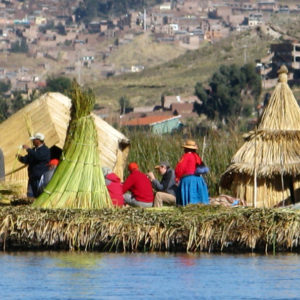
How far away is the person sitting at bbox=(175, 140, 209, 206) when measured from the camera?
14.5 meters

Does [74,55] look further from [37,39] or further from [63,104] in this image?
[63,104]

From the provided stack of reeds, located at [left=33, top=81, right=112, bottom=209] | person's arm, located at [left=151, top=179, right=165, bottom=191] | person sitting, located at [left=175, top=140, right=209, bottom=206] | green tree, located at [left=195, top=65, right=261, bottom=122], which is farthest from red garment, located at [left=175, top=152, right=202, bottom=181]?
green tree, located at [left=195, top=65, right=261, bottom=122]

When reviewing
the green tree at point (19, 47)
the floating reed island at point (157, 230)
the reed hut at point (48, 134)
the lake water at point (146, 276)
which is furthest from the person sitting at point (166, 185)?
the green tree at point (19, 47)

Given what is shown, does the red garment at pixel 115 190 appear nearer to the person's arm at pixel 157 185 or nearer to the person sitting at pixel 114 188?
the person sitting at pixel 114 188

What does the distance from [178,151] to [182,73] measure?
79321 millimetres

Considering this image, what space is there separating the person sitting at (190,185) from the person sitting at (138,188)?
479 millimetres

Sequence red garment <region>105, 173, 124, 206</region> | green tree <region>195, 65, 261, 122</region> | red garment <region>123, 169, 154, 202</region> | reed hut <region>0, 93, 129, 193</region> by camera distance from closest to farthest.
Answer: red garment <region>105, 173, 124, 206</region>, red garment <region>123, 169, 154, 202</region>, reed hut <region>0, 93, 129, 193</region>, green tree <region>195, 65, 261, 122</region>

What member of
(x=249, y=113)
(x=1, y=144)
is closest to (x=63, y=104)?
(x=1, y=144)

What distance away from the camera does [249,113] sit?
6122 cm

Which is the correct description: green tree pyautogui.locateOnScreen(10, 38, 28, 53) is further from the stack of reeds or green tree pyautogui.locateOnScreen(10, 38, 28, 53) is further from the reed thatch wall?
the stack of reeds

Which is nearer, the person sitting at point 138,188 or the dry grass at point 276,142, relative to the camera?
the person sitting at point 138,188

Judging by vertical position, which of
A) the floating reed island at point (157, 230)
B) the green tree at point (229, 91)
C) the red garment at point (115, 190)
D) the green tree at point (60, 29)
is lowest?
the floating reed island at point (157, 230)

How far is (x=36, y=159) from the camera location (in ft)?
49.1

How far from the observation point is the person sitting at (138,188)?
14.9 metres
